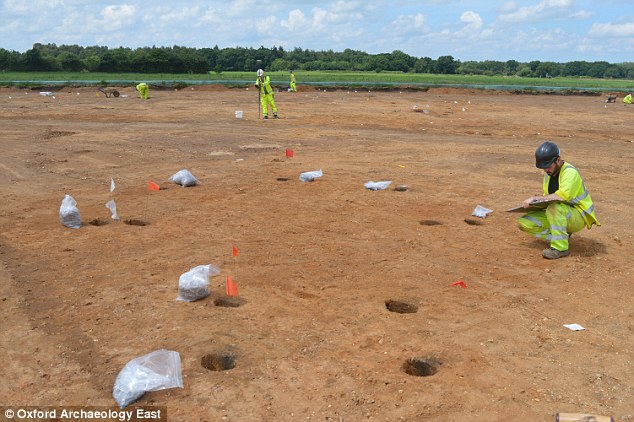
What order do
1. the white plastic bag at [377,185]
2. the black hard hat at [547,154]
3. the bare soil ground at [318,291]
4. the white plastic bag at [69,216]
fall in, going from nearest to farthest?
the bare soil ground at [318,291] → the black hard hat at [547,154] → the white plastic bag at [69,216] → the white plastic bag at [377,185]

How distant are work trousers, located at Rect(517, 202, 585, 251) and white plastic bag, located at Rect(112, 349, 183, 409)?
4.39 metres

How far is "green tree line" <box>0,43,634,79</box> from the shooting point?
188 ft

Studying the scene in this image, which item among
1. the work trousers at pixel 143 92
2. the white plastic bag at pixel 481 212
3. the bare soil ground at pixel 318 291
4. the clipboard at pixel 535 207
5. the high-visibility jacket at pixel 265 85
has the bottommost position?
the bare soil ground at pixel 318 291

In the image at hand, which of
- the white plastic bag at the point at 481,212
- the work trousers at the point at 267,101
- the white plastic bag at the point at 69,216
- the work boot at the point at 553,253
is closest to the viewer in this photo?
the work boot at the point at 553,253

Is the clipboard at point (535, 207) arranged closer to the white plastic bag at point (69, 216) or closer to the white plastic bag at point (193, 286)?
the white plastic bag at point (193, 286)

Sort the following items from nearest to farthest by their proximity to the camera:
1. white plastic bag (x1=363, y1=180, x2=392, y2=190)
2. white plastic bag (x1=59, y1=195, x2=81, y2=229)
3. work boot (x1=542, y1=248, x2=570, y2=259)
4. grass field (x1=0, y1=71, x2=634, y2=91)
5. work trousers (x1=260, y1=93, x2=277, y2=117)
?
1. work boot (x1=542, y1=248, x2=570, y2=259)
2. white plastic bag (x1=59, y1=195, x2=81, y2=229)
3. white plastic bag (x1=363, y1=180, x2=392, y2=190)
4. work trousers (x1=260, y1=93, x2=277, y2=117)
5. grass field (x1=0, y1=71, x2=634, y2=91)

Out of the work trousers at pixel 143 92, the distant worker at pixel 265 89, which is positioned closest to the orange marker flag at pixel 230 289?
the distant worker at pixel 265 89

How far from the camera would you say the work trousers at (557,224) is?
6.50 metres

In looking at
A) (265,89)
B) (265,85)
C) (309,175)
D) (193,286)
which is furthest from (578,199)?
(265,89)

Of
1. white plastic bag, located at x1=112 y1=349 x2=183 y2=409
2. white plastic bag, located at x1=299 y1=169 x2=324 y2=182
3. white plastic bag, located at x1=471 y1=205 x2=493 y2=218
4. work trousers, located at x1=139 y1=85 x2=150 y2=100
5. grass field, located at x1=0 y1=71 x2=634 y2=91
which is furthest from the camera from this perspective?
grass field, located at x1=0 y1=71 x2=634 y2=91

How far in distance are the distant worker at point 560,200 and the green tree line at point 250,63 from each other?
186 feet

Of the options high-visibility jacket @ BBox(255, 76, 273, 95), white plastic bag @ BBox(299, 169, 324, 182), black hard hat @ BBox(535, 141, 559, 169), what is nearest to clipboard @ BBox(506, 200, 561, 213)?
black hard hat @ BBox(535, 141, 559, 169)

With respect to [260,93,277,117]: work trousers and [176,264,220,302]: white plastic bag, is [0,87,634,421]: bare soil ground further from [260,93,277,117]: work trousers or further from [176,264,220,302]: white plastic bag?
[260,93,277,117]: work trousers

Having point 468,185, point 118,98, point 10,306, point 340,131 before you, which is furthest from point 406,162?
point 118,98
